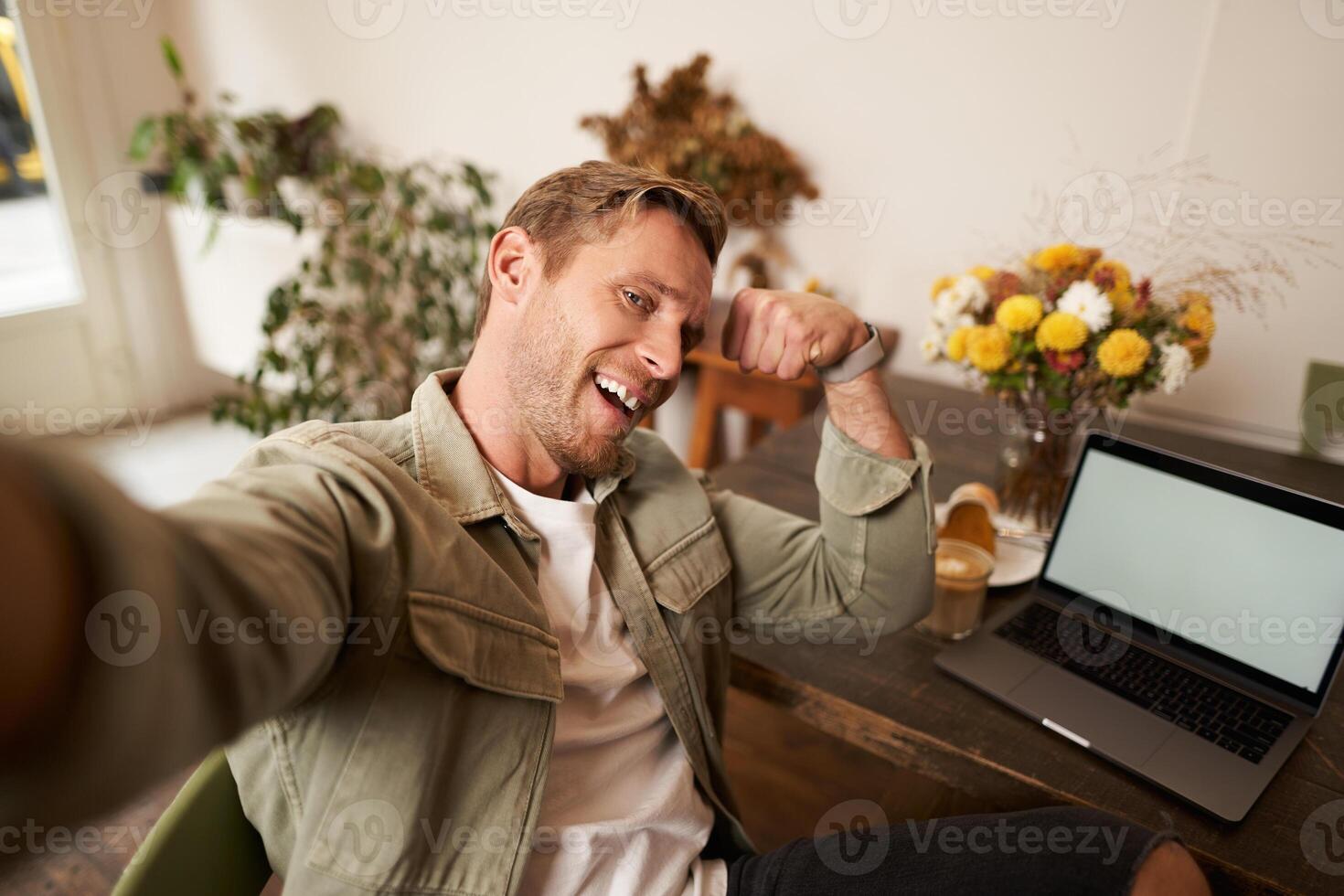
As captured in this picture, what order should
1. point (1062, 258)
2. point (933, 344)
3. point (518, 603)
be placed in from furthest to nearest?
1. point (933, 344)
2. point (1062, 258)
3. point (518, 603)

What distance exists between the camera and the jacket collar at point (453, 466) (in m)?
0.93

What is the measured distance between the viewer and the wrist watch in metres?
1.19

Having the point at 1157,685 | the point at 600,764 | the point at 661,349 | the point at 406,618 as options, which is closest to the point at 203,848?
the point at 406,618

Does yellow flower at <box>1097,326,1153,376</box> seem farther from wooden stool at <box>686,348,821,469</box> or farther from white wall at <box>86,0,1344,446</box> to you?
wooden stool at <box>686,348,821,469</box>

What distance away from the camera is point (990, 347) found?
4.43 ft

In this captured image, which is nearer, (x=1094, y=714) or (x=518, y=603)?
(x=518, y=603)

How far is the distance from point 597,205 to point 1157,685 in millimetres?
942

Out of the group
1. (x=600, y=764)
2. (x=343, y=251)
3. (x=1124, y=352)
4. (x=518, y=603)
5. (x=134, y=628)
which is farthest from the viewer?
(x=343, y=251)

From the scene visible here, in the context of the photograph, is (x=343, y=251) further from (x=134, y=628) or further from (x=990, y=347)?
(x=134, y=628)

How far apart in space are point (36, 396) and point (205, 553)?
4.07m

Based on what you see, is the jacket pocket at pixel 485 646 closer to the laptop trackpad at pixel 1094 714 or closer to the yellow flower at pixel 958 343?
the laptop trackpad at pixel 1094 714

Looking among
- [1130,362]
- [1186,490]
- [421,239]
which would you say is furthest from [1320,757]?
[421,239]

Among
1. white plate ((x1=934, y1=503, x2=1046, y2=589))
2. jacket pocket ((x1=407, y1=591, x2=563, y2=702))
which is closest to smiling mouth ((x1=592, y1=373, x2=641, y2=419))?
jacket pocket ((x1=407, y1=591, x2=563, y2=702))

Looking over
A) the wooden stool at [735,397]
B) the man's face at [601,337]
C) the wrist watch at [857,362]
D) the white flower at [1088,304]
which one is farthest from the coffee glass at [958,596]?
the wooden stool at [735,397]
